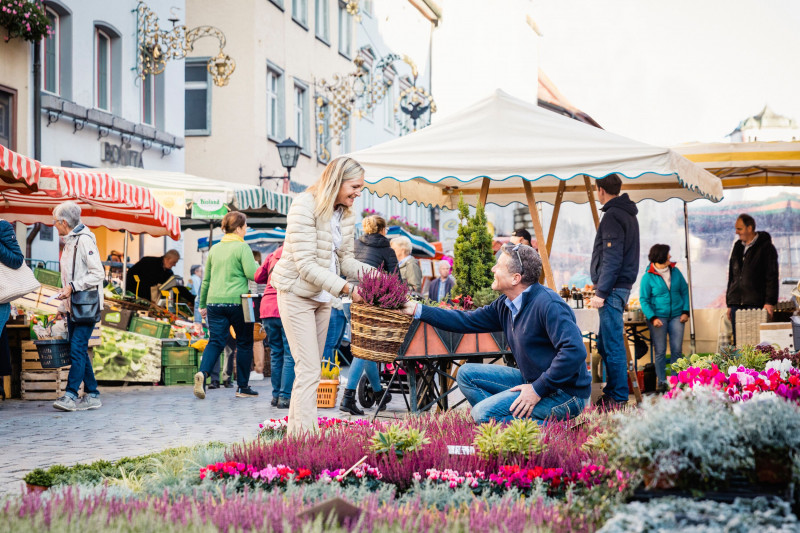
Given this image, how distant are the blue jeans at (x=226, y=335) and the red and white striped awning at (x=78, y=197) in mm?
1946

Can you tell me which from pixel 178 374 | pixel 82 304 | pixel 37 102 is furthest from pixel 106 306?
pixel 37 102

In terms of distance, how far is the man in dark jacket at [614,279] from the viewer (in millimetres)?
8867

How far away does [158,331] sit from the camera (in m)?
13.2

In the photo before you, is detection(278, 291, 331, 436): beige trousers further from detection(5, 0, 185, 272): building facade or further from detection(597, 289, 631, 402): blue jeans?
detection(5, 0, 185, 272): building facade

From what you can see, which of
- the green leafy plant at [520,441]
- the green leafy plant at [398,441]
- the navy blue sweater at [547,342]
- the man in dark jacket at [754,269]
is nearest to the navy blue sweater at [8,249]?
the navy blue sweater at [547,342]

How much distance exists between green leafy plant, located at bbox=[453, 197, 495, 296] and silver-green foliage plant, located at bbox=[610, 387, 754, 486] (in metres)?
5.04

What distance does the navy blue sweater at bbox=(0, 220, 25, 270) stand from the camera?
9266 mm

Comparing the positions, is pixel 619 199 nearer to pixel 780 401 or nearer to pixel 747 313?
pixel 747 313

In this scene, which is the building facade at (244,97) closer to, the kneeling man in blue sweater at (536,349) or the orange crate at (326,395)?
the orange crate at (326,395)

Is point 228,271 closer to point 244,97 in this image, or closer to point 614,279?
point 614,279

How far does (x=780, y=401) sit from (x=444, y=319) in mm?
3232

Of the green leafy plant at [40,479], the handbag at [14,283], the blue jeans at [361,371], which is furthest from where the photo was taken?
the blue jeans at [361,371]

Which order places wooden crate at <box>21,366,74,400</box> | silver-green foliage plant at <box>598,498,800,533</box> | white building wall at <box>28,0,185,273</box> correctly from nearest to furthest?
silver-green foliage plant at <box>598,498,800,533</box>, wooden crate at <box>21,366,74,400</box>, white building wall at <box>28,0,185,273</box>

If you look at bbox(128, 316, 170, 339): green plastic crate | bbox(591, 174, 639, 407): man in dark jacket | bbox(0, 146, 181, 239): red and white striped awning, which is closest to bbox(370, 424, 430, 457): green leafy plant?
bbox(591, 174, 639, 407): man in dark jacket
